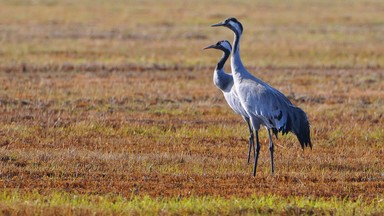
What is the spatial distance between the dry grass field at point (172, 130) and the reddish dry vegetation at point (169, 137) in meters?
0.03

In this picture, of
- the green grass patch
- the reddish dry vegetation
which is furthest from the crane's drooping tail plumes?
the green grass patch

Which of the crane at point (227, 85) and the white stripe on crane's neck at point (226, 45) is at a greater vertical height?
the white stripe on crane's neck at point (226, 45)

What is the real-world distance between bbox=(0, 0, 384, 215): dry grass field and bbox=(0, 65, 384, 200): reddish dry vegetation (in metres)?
0.03

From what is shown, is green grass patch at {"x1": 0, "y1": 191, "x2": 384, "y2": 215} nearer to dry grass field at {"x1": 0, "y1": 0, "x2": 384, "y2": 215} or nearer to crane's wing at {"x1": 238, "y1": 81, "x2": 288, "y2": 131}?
dry grass field at {"x1": 0, "y1": 0, "x2": 384, "y2": 215}

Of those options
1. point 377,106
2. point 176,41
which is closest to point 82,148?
point 377,106

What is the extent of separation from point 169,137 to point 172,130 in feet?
2.25

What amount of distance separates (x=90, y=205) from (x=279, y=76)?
14205 mm

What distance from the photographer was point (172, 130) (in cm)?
1420

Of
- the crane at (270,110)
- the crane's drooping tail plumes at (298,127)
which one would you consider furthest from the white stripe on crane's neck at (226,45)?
the crane's drooping tail plumes at (298,127)

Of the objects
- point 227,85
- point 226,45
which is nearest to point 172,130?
point 227,85

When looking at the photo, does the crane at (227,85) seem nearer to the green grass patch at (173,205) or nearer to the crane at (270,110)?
the crane at (270,110)

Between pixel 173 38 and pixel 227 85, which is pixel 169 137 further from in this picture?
pixel 173 38

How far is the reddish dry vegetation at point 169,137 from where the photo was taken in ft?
32.3

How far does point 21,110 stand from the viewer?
618 inches
